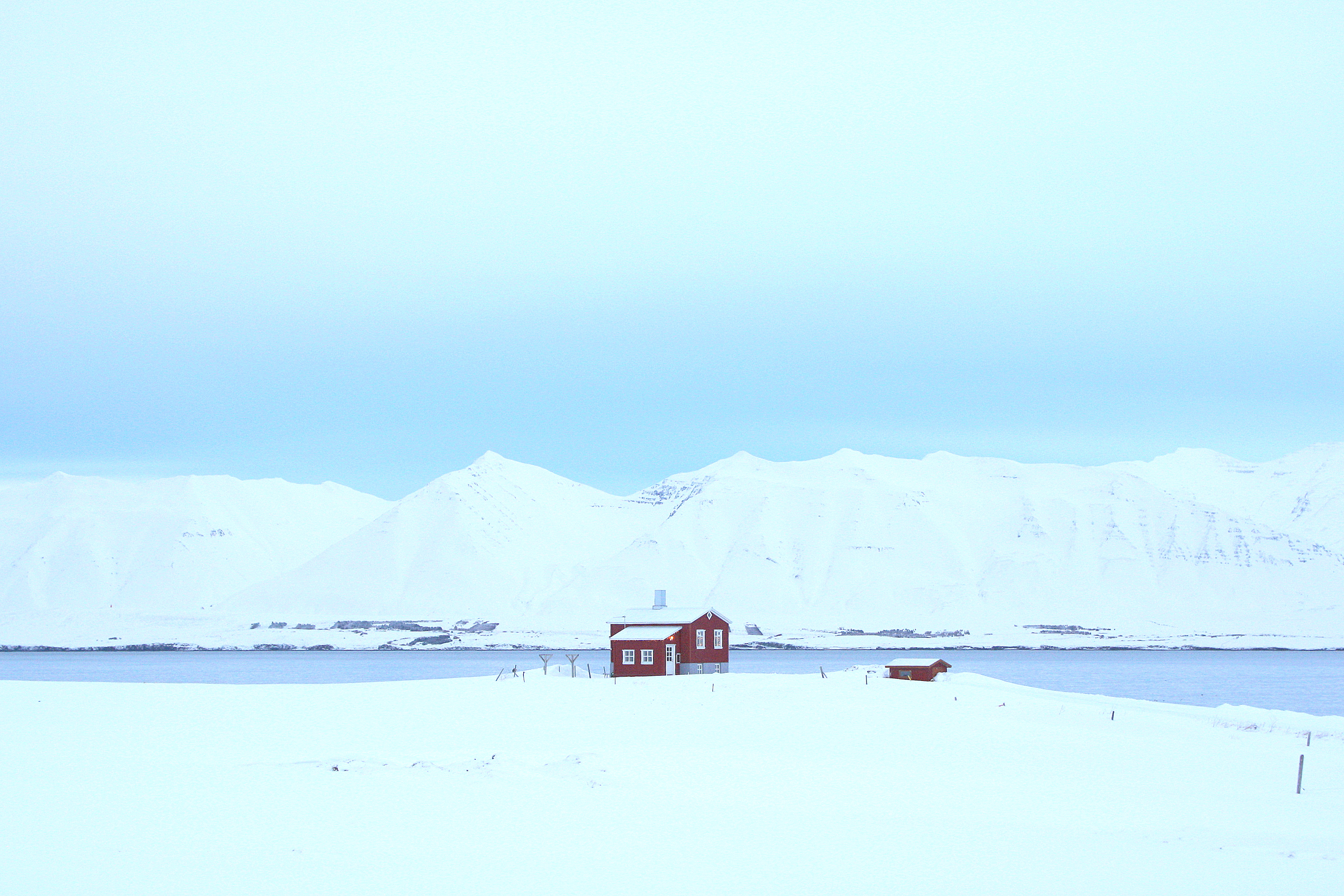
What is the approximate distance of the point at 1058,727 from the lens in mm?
39875

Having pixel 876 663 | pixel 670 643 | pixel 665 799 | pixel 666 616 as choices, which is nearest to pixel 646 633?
pixel 670 643

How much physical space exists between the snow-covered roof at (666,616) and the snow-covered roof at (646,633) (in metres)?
0.55

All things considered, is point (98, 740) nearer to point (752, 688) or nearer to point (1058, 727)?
point (752, 688)

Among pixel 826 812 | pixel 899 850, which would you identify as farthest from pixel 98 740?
Result: pixel 899 850

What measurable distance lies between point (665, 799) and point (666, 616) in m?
44.7

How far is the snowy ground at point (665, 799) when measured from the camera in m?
18.0

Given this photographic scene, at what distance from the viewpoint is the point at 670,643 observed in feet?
215

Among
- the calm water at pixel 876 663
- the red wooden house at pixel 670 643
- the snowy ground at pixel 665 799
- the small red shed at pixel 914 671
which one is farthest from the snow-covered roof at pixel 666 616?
the snowy ground at pixel 665 799

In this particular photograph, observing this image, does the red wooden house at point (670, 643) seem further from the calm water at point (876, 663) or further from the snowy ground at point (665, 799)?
the snowy ground at point (665, 799)

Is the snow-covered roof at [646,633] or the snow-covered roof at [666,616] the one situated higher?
the snow-covered roof at [666,616]

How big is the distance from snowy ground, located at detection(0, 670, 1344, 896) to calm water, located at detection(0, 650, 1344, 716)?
31900 millimetres

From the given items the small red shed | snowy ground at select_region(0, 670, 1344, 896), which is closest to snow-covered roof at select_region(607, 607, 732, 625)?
the small red shed

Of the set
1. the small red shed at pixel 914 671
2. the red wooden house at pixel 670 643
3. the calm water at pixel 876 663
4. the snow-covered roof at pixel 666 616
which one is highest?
the snow-covered roof at pixel 666 616

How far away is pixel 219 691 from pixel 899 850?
129ft
